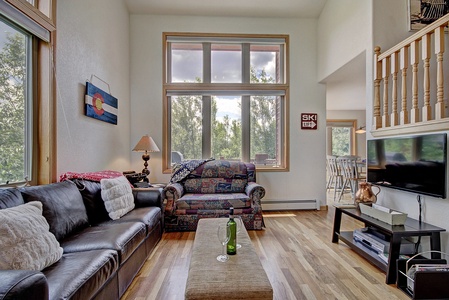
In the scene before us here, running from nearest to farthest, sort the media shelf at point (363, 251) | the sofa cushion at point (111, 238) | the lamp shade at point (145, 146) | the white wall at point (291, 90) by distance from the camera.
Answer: the sofa cushion at point (111, 238) → the media shelf at point (363, 251) → the lamp shade at point (145, 146) → the white wall at point (291, 90)

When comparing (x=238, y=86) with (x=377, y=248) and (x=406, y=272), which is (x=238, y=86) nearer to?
(x=377, y=248)

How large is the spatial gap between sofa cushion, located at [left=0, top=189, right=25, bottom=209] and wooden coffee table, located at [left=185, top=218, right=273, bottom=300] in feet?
3.82

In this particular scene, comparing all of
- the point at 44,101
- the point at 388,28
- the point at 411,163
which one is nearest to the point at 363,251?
the point at 411,163

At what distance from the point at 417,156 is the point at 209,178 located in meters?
2.62

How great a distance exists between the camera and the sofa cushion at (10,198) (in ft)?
4.63

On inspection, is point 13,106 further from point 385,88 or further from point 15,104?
point 385,88

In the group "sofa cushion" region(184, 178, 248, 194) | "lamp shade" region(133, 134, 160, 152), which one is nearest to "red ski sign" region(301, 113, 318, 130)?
"sofa cushion" region(184, 178, 248, 194)

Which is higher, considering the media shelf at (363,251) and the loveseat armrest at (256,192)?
the loveseat armrest at (256,192)

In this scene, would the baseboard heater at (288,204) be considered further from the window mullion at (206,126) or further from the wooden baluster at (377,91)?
the wooden baluster at (377,91)

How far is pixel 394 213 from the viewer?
2.14m

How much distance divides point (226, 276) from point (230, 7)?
13.8 feet

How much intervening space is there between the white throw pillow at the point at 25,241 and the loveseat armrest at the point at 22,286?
0.91 ft

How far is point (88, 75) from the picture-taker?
282cm

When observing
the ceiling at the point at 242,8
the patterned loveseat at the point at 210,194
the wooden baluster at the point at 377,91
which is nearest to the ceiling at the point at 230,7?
the ceiling at the point at 242,8
